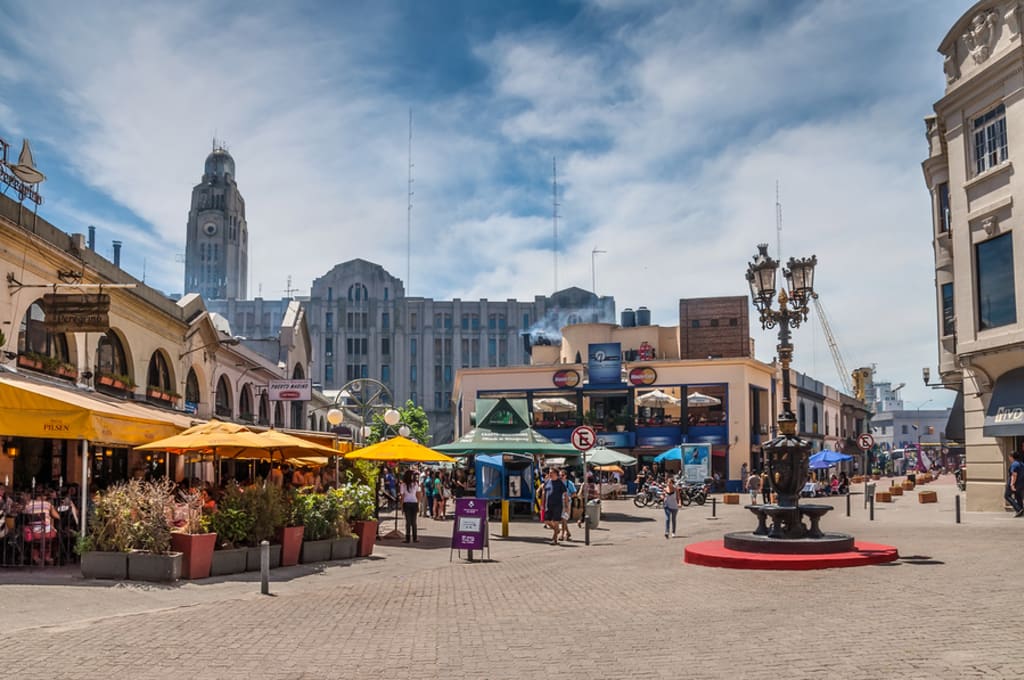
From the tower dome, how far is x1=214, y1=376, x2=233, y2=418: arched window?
11664cm

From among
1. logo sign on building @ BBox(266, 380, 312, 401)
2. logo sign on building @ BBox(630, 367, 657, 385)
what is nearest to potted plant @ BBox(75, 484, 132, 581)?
logo sign on building @ BBox(266, 380, 312, 401)

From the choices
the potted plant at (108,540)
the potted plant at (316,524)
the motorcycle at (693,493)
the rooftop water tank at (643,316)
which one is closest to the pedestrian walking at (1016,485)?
the motorcycle at (693,493)

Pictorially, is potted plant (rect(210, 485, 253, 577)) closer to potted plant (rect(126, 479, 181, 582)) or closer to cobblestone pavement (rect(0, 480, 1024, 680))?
cobblestone pavement (rect(0, 480, 1024, 680))

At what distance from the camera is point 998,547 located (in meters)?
16.7

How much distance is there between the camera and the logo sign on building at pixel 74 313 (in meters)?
19.2

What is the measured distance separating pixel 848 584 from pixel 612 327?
56.1 metres

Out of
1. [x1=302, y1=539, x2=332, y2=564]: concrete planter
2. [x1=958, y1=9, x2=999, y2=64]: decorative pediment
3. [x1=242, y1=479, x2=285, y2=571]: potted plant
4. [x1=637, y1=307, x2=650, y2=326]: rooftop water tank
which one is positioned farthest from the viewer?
[x1=637, y1=307, x2=650, y2=326]: rooftop water tank

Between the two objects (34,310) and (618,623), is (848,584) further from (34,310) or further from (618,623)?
(34,310)

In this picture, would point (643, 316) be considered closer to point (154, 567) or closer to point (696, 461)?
point (696, 461)

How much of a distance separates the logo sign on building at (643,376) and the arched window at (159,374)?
33443 millimetres

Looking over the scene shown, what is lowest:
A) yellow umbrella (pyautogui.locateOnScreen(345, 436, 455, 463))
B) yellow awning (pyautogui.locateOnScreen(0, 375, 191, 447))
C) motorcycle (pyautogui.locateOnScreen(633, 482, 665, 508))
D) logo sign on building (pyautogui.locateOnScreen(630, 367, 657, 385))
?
motorcycle (pyautogui.locateOnScreen(633, 482, 665, 508))

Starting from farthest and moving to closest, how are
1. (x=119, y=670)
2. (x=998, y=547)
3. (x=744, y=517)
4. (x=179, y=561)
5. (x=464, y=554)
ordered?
1. (x=744, y=517)
2. (x=464, y=554)
3. (x=998, y=547)
4. (x=179, y=561)
5. (x=119, y=670)

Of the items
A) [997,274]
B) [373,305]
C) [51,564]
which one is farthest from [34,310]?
[373,305]

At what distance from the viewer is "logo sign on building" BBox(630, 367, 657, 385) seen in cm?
5725
